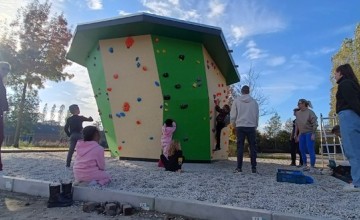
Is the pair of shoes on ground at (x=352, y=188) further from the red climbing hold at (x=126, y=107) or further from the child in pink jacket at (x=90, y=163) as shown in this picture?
the red climbing hold at (x=126, y=107)

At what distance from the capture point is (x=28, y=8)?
67.5 feet

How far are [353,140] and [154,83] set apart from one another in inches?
220

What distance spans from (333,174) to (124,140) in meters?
5.98

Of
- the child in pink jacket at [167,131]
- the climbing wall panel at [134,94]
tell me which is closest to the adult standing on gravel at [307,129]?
the child in pink jacket at [167,131]

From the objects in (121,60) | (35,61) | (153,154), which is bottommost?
(153,154)

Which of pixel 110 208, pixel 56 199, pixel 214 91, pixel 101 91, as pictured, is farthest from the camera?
pixel 214 91

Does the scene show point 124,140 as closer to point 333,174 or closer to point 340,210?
point 333,174

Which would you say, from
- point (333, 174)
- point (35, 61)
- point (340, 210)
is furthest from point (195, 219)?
point (35, 61)

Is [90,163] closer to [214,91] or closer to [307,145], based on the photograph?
[307,145]

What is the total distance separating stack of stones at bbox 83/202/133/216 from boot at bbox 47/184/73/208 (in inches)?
15.9

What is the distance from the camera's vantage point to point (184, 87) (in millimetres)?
9391

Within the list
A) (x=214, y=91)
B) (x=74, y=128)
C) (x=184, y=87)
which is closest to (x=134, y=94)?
(x=184, y=87)

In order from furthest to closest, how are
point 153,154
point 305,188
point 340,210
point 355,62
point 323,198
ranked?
point 355,62, point 153,154, point 305,188, point 323,198, point 340,210

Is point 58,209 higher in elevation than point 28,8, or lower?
lower
